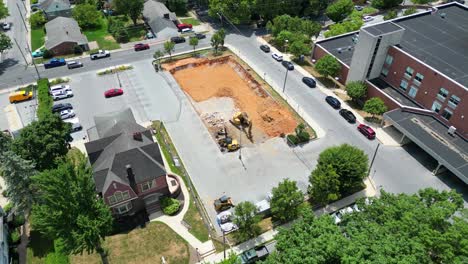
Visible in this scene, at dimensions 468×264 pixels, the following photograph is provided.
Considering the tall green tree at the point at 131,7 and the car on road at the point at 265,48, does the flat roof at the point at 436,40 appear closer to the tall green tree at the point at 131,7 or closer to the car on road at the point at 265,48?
the car on road at the point at 265,48

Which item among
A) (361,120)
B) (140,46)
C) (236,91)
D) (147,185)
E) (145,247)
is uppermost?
(140,46)

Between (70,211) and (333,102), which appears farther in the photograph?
(333,102)

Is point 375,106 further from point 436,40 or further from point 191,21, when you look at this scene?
point 191,21

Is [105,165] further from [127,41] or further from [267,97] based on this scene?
[127,41]

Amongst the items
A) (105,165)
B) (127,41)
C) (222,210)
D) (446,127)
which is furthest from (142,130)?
(446,127)

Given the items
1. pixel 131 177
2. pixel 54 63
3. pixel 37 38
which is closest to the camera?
pixel 131 177

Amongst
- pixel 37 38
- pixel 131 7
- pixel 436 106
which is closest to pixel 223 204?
pixel 436 106
